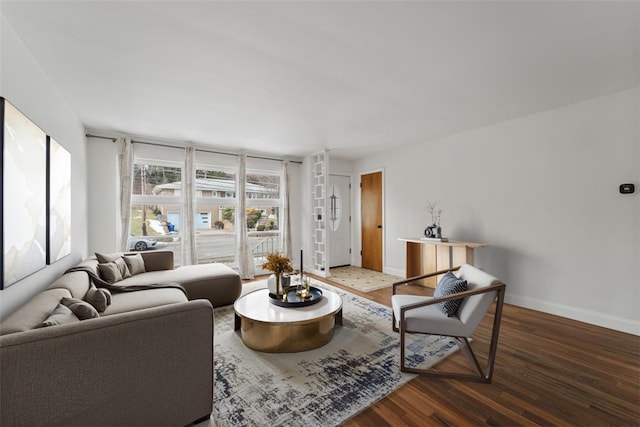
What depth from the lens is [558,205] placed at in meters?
3.19

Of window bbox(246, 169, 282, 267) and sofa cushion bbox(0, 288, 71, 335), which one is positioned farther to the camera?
window bbox(246, 169, 282, 267)

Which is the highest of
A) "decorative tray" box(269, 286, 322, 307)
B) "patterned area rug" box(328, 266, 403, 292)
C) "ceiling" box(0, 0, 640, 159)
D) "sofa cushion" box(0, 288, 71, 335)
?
"ceiling" box(0, 0, 640, 159)

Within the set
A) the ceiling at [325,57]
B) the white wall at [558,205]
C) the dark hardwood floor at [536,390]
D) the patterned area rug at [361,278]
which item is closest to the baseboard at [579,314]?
the white wall at [558,205]

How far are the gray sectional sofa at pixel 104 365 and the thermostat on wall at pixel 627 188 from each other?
4.06 m

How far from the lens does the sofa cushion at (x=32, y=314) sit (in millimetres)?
1271

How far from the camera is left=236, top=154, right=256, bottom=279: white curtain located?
197 inches

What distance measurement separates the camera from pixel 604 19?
5.64ft

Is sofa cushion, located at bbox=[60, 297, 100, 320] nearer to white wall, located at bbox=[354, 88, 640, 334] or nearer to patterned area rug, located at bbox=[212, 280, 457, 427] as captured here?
patterned area rug, located at bbox=[212, 280, 457, 427]

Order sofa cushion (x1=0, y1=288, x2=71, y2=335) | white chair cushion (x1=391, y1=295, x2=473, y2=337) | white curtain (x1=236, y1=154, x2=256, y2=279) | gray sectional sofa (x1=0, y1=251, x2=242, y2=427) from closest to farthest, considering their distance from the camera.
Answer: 1. gray sectional sofa (x1=0, y1=251, x2=242, y2=427)
2. sofa cushion (x1=0, y1=288, x2=71, y2=335)
3. white chair cushion (x1=391, y1=295, x2=473, y2=337)
4. white curtain (x1=236, y1=154, x2=256, y2=279)

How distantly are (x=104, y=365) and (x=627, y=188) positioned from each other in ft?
14.9

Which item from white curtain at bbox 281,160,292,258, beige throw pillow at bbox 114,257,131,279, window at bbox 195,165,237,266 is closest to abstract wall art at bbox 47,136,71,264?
beige throw pillow at bbox 114,257,131,279

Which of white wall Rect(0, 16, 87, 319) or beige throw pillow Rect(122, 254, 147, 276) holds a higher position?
white wall Rect(0, 16, 87, 319)

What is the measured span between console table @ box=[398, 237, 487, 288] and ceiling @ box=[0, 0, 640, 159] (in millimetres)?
1787

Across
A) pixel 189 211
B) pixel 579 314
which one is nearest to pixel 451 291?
pixel 579 314
